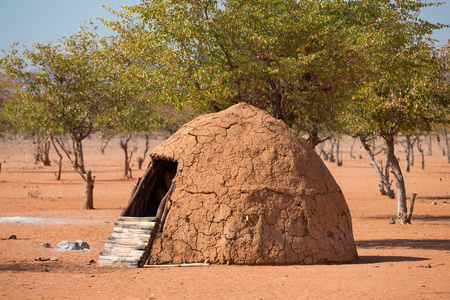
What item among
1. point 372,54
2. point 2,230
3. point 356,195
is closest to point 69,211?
point 2,230

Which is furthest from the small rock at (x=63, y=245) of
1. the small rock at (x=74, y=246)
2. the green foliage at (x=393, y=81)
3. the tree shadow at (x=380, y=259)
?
the green foliage at (x=393, y=81)

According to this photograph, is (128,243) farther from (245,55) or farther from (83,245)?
(245,55)

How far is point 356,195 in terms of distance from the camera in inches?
997

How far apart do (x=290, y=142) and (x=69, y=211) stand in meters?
11.3

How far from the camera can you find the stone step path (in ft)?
28.6

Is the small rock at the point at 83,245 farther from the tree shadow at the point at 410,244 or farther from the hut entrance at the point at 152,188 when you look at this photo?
the tree shadow at the point at 410,244

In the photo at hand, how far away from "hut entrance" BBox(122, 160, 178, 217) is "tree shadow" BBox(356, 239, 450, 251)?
478cm

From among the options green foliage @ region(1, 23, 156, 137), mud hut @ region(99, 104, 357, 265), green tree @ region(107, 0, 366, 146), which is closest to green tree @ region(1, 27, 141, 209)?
green foliage @ region(1, 23, 156, 137)

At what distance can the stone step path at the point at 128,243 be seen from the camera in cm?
871

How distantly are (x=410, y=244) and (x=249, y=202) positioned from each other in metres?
5.64

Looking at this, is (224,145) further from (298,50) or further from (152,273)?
(298,50)

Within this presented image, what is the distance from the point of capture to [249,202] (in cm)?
859

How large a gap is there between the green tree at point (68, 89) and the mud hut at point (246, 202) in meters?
9.27

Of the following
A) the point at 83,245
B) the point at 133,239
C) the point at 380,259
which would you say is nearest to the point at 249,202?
the point at 133,239
